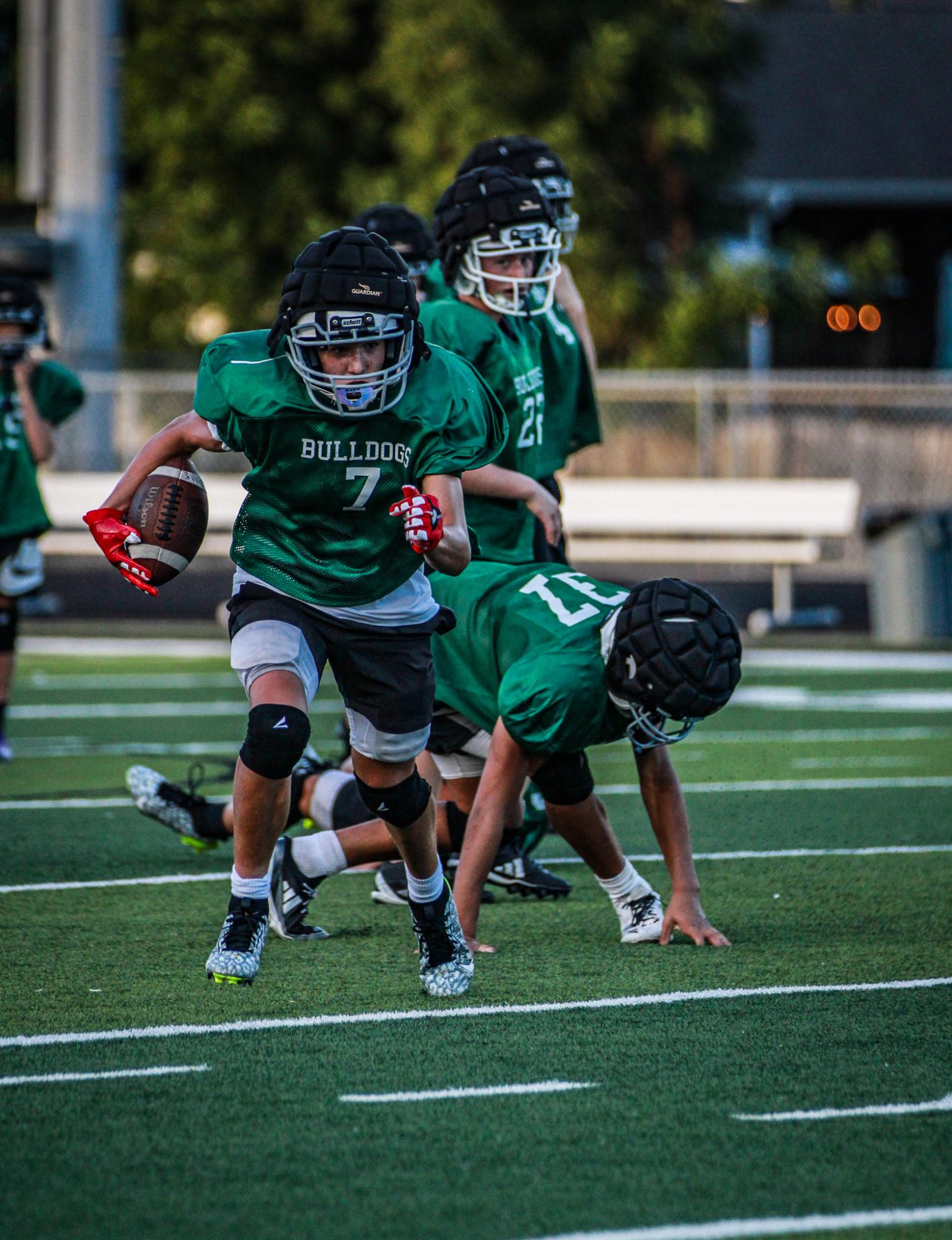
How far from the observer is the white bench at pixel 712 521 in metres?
16.5

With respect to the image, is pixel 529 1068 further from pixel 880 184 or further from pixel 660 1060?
pixel 880 184

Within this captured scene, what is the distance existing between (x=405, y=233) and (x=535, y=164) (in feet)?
3.26

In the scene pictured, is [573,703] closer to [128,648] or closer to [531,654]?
[531,654]

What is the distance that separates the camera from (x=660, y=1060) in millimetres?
4137

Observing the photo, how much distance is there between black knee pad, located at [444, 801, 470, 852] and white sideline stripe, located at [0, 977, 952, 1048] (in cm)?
116

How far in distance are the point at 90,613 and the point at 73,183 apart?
5652mm

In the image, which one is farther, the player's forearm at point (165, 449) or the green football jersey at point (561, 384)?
the green football jersey at point (561, 384)

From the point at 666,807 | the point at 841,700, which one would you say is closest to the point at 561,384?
the point at 666,807

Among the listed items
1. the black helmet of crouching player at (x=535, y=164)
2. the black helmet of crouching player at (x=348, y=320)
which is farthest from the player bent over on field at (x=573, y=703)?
the black helmet of crouching player at (x=535, y=164)

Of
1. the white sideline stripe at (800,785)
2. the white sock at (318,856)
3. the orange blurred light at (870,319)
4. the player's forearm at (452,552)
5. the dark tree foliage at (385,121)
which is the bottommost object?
the white sideline stripe at (800,785)

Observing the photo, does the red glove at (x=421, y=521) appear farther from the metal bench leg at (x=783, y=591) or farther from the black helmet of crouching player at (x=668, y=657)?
the metal bench leg at (x=783, y=591)

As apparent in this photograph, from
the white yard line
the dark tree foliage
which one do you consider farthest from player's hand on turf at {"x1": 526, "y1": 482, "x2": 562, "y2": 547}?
the dark tree foliage

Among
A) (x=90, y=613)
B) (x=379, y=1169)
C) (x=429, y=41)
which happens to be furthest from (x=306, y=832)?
(x=429, y=41)

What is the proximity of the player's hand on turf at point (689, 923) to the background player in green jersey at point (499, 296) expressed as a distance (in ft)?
3.87
